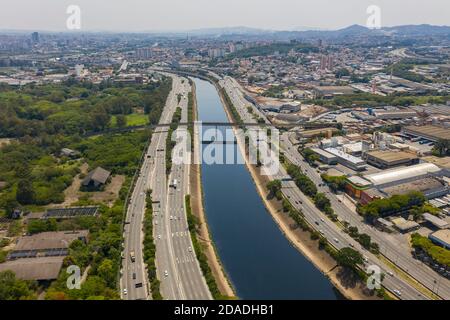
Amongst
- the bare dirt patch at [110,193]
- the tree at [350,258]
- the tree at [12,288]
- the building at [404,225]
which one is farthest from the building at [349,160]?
the tree at [12,288]

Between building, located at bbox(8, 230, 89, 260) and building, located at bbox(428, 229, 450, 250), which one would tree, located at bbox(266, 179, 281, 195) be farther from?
building, located at bbox(8, 230, 89, 260)

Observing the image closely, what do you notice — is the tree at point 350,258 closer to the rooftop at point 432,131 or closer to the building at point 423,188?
the building at point 423,188

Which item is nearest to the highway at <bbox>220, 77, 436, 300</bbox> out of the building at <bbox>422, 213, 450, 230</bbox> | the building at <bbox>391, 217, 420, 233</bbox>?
the building at <bbox>391, 217, 420, 233</bbox>

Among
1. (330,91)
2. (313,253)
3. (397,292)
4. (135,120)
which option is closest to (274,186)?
(313,253)

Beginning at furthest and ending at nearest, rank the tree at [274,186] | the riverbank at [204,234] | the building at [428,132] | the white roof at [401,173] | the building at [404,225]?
the building at [428,132], the tree at [274,186], the white roof at [401,173], the building at [404,225], the riverbank at [204,234]

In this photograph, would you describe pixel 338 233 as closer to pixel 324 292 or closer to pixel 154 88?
pixel 324 292
